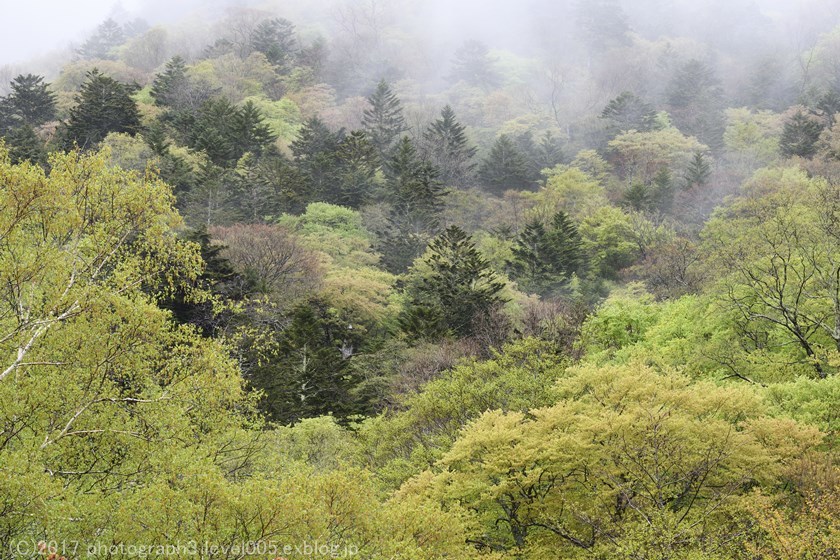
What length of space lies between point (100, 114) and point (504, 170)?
109 ft

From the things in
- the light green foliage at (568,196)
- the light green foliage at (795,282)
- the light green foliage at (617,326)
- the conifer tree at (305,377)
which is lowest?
the conifer tree at (305,377)

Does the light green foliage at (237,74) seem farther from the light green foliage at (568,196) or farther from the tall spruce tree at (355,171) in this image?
the light green foliage at (568,196)

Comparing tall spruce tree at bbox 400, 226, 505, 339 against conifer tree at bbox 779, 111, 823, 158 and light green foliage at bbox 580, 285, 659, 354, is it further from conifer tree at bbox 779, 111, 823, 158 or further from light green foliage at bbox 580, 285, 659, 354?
conifer tree at bbox 779, 111, 823, 158

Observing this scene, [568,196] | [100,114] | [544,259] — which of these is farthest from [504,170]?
[100,114]

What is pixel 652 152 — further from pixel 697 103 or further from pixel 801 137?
pixel 697 103

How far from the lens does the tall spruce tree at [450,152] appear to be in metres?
59.5

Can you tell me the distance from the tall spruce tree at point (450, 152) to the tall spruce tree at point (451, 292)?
21.3 m

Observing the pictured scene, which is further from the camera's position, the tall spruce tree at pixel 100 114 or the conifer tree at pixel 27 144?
the tall spruce tree at pixel 100 114

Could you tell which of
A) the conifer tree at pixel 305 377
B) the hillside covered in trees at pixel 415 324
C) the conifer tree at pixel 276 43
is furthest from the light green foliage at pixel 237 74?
the conifer tree at pixel 305 377

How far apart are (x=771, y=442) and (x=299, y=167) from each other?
42931mm

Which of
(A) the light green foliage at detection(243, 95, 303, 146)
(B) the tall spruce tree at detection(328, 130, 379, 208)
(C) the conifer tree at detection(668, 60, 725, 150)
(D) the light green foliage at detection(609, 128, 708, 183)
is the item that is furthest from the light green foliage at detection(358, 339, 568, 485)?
(C) the conifer tree at detection(668, 60, 725, 150)

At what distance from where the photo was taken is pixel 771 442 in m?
14.7

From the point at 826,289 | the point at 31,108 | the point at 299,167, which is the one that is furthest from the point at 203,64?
the point at 826,289

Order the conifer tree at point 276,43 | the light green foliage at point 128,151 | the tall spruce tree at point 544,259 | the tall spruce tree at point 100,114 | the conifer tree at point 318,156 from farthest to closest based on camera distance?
the conifer tree at point 276,43, the conifer tree at point 318,156, the tall spruce tree at point 100,114, the tall spruce tree at point 544,259, the light green foliage at point 128,151
